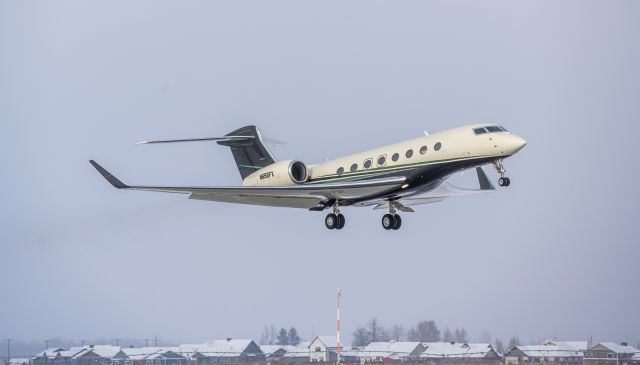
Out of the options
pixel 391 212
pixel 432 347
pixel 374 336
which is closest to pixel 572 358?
pixel 432 347

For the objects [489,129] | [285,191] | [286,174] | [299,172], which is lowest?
[285,191]

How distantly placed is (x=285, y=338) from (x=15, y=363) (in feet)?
124

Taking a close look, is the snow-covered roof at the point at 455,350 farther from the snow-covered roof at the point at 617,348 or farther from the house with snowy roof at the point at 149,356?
the house with snowy roof at the point at 149,356

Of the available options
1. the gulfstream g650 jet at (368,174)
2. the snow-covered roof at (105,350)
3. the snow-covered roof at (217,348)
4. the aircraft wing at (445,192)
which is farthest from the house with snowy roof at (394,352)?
the gulfstream g650 jet at (368,174)

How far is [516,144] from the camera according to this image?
37656 millimetres

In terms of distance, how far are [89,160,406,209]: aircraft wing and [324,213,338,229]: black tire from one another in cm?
71

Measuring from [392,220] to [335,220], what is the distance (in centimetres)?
230

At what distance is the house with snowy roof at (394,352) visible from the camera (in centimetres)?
7212

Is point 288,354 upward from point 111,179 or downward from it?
downward

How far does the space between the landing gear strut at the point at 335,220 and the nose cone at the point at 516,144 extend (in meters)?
8.22

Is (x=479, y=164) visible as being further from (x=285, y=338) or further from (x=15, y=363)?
(x=285, y=338)

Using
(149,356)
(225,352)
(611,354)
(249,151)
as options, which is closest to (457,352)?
(611,354)

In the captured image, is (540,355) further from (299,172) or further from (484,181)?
(299,172)

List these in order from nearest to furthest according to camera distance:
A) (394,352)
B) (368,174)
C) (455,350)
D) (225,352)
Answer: (368,174)
(225,352)
(394,352)
(455,350)
